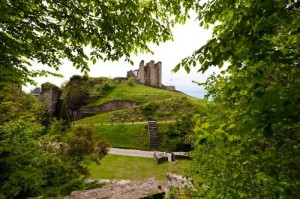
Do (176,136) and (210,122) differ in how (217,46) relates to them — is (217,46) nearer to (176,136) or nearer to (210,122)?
(210,122)

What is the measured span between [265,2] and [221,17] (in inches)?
90.9

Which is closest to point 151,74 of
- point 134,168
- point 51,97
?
point 51,97

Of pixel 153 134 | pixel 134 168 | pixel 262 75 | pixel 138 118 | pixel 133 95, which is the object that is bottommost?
pixel 134 168

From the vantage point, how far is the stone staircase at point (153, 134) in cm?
3053

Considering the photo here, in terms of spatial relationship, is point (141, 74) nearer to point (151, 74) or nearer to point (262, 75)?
point (151, 74)

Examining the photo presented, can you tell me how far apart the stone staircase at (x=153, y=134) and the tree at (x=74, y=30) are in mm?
25435

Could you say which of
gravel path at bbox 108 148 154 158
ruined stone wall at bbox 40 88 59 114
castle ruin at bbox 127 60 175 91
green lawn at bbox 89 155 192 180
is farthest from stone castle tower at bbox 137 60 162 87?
green lawn at bbox 89 155 192 180

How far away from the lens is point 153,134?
32.1 m

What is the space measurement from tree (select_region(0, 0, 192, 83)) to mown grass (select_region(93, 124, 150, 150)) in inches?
1001

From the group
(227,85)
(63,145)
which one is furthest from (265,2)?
(63,145)

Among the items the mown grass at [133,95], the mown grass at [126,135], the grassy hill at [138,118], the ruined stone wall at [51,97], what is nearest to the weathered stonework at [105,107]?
the mown grass at [133,95]

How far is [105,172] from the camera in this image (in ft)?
74.0

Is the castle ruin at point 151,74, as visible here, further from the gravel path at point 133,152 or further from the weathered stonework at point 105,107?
the gravel path at point 133,152

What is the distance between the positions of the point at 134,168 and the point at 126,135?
9915 mm
